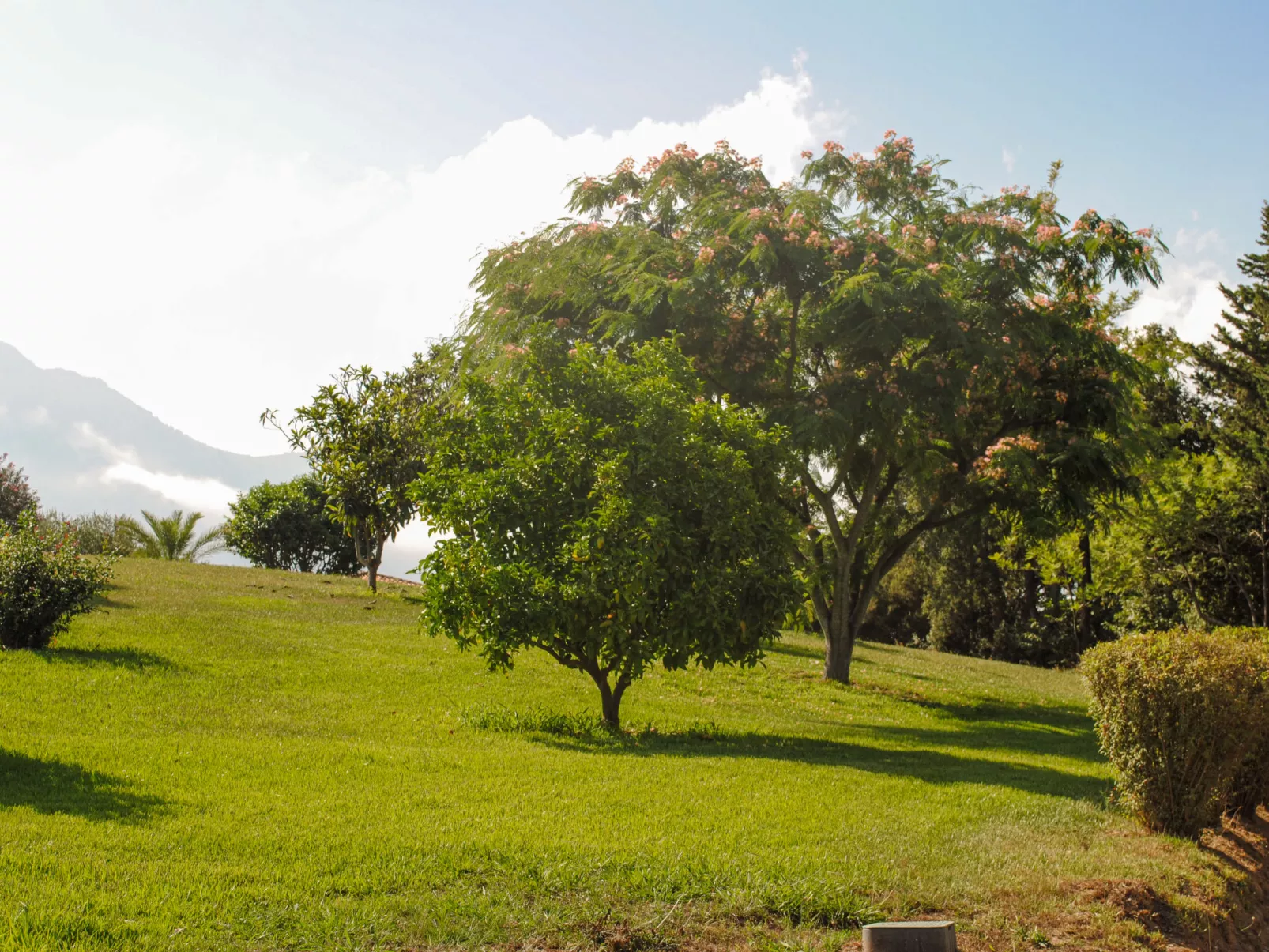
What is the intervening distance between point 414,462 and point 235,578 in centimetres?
622

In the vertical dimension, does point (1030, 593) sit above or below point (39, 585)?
above

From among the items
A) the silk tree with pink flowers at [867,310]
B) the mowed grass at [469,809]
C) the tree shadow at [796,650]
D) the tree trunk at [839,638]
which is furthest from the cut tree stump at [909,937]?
the tree shadow at [796,650]

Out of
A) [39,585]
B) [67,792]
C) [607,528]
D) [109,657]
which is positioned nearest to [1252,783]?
[607,528]

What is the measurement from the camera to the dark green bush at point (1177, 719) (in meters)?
8.76

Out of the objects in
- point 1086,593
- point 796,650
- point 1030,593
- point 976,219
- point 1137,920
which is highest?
point 976,219

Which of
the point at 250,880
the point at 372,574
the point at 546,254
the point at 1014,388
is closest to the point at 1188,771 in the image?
the point at 250,880

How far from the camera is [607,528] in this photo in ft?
40.5

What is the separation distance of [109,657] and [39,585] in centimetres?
150

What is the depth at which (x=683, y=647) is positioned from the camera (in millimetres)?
12977

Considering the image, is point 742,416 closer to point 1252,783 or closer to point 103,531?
point 1252,783

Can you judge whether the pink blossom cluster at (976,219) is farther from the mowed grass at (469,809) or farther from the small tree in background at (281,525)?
the small tree in background at (281,525)

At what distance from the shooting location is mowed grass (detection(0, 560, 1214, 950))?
6043 millimetres

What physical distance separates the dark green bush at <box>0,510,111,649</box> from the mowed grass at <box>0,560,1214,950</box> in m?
0.55

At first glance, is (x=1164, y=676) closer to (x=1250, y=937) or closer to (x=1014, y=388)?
(x=1250, y=937)
